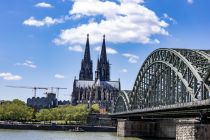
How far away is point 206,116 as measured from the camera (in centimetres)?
5422

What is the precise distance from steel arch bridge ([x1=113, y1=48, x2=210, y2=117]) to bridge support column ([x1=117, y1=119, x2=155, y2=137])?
13.6 feet

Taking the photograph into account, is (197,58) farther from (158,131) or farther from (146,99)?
(158,131)

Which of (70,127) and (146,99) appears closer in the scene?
(146,99)

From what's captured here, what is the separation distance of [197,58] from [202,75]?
7337 mm

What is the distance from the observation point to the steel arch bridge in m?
57.0

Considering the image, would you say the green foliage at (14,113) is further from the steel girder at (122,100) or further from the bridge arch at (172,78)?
the bridge arch at (172,78)

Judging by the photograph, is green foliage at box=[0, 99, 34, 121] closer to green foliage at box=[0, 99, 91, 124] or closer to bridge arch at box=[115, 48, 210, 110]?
green foliage at box=[0, 99, 91, 124]

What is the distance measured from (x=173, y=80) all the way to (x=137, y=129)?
121ft

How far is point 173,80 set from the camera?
74.1 meters

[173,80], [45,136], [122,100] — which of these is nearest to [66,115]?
[122,100]

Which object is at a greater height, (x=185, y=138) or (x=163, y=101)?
(x=163, y=101)

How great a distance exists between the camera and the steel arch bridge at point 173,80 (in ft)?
187

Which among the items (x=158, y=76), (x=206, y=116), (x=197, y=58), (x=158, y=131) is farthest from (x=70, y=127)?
(x=206, y=116)

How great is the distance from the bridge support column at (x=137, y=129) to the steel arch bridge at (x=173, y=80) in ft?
13.6
